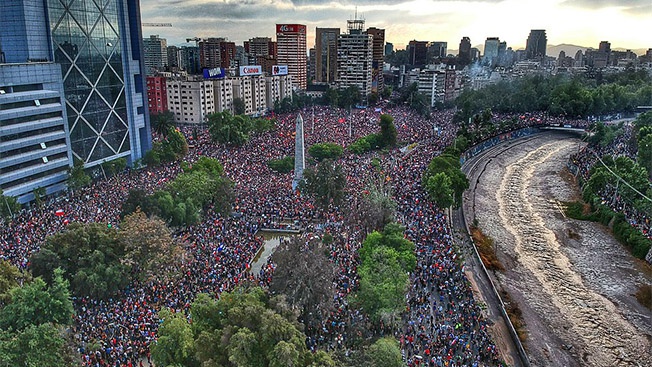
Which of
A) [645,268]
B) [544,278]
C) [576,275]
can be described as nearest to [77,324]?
[544,278]

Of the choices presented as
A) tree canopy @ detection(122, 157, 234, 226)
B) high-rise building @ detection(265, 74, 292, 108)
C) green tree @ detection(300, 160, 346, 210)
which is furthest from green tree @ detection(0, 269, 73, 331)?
high-rise building @ detection(265, 74, 292, 108)

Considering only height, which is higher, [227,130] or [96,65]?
[96,65]

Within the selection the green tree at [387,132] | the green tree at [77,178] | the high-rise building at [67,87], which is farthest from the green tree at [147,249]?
the green tree at [387,132]

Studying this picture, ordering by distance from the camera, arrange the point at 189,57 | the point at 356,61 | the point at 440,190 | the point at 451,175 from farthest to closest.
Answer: the point at 189,57 < the point at 356,61 < the point at 451,175 < the point at 440,190

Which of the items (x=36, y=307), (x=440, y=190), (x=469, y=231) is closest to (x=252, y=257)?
(x=36, y=307)

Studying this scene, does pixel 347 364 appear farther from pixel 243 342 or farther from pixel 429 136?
pixel 429 136

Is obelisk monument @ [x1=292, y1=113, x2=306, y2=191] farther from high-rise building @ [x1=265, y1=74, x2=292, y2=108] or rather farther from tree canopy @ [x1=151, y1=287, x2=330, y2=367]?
high-rise building @ [x1=265, y1=74, x2=292, y2=108]

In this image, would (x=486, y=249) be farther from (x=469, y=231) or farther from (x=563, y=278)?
(x=563, y=278)
